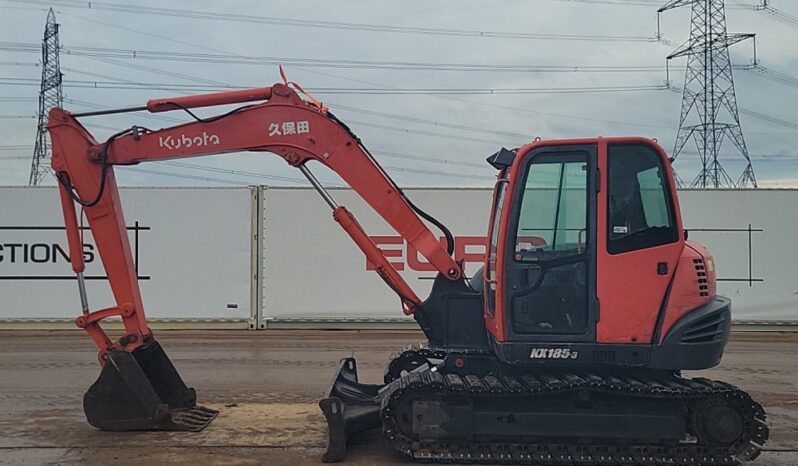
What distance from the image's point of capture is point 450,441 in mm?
5809

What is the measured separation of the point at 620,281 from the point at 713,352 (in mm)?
A: 913

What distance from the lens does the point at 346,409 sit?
6414mm

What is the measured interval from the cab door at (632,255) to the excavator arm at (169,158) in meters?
1.43

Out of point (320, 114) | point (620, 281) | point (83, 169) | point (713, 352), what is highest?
point (320, 114)

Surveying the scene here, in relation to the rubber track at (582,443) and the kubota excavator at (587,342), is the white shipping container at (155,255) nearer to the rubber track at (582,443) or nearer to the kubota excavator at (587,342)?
the kubota excavator at (587,342)

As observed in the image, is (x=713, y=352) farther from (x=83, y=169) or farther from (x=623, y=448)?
(x=83, y=169)

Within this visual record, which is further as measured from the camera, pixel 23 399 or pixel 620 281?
pixel 23 399

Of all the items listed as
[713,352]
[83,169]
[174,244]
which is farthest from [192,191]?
[713,352]

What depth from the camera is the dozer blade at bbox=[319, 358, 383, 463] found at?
580 centimetres

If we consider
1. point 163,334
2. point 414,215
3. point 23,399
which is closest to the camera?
point 414,215

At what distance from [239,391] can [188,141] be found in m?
3.30

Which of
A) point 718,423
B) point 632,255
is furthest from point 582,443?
point 632,255

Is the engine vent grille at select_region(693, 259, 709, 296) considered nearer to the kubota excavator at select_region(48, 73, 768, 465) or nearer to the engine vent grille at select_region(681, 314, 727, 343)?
the kubota excavator at select_region(48, 73, 768, 465)

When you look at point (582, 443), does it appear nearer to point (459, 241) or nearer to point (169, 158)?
point (169, 158)
